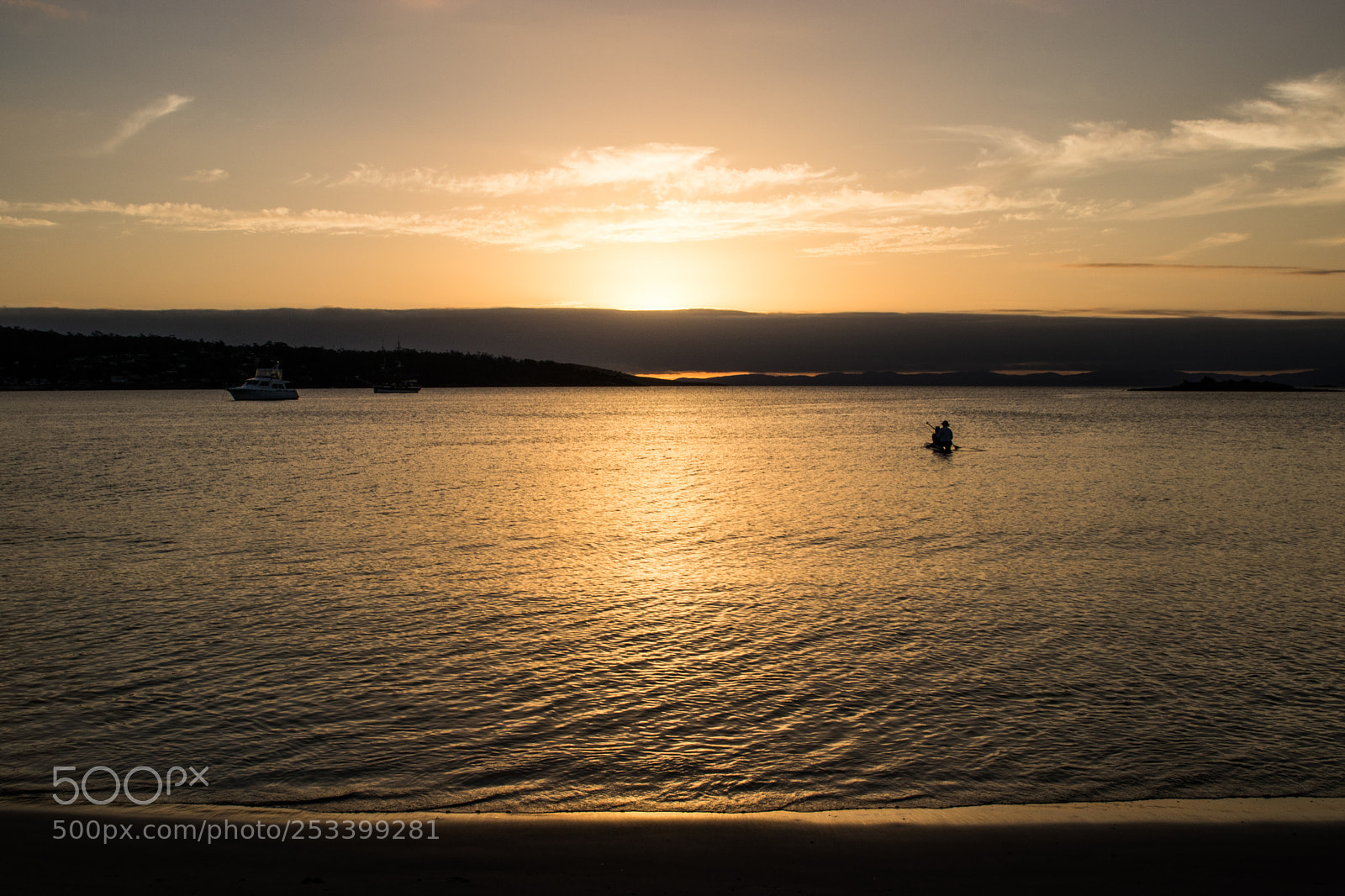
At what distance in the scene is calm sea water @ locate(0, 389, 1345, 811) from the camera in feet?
31.9

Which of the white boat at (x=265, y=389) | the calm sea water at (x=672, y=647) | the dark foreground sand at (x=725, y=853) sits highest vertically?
the white boat at (x=265, y=389)

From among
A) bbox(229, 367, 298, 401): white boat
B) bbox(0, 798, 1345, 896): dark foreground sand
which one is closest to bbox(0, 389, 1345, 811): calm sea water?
bbox(0, 798, 1345, 896): dark foreground sand

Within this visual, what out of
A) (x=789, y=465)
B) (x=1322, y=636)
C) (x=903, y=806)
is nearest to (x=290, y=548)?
(x=903, y=806)

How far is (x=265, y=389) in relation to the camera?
612 feet

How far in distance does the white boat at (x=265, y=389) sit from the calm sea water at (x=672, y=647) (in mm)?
161552

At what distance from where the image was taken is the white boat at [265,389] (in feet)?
605

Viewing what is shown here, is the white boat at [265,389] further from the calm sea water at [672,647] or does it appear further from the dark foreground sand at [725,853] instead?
the dark foreground sand at [725,853]

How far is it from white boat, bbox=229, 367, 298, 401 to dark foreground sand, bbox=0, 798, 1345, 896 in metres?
198

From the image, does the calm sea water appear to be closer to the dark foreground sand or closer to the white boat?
the dark foreground sand

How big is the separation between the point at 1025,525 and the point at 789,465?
2543 cm

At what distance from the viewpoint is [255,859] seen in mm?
7277

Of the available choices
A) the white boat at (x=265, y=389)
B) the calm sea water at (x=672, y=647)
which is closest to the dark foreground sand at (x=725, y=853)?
the calm sea water at (x=672, y=647)

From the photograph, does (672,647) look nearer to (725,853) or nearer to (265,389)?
(725,853)

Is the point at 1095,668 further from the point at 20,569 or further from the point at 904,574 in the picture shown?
the point at 20,569
